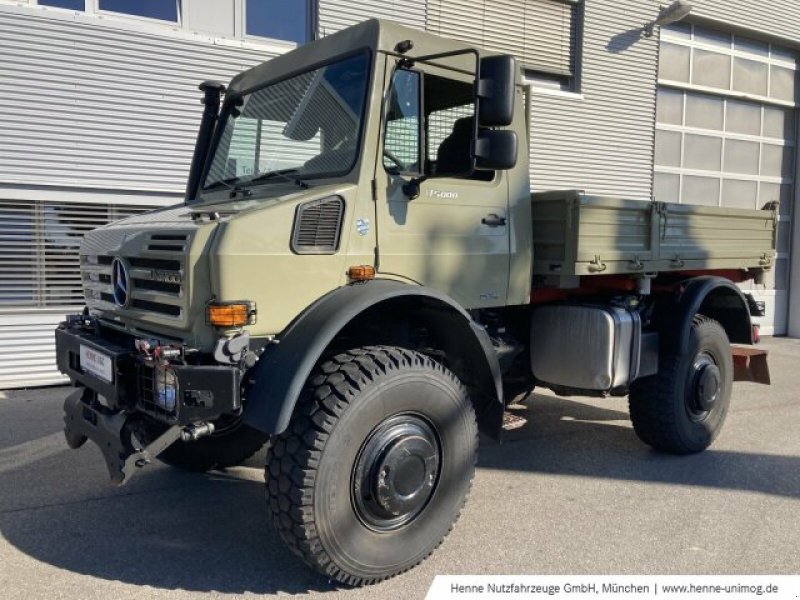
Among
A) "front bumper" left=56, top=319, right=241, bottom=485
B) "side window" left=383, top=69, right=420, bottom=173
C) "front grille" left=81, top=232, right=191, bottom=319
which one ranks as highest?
"side window" left=383, top=69, right=420, bottom=173

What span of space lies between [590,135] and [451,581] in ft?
29.2

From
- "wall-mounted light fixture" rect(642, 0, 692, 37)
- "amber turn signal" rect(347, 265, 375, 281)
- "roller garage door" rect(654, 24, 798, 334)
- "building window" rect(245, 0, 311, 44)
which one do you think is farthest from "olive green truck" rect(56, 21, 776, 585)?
"roller garage door" rect(654, 24, 798, 334)

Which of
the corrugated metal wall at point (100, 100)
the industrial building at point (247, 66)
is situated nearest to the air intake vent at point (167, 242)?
the industrial building at point (247, 66)

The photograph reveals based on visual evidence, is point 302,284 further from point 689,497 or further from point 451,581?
point 689,497

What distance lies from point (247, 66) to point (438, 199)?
540 centimetres

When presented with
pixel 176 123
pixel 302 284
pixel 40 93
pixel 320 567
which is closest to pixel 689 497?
pixel 320 567

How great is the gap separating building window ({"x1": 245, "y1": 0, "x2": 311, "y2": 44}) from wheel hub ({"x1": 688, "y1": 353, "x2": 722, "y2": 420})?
19.8 ft

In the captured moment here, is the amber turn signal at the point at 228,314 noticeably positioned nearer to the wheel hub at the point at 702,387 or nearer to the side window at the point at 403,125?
the side window at the point at 403,125

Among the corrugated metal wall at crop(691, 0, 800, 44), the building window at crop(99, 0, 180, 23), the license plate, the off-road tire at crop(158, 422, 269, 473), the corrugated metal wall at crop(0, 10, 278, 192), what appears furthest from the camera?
the corrugated metal wall at crop(691, 0, 800, 44)

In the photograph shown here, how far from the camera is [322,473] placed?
2.93 m

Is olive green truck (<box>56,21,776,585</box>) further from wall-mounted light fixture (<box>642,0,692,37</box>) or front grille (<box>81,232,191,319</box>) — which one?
wall-mounted light fixture (<box>642,0,692,37</box>)

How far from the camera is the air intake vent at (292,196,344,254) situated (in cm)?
312

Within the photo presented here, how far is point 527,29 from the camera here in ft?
33.1

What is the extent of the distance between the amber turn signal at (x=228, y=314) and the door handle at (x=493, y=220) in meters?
1.55
